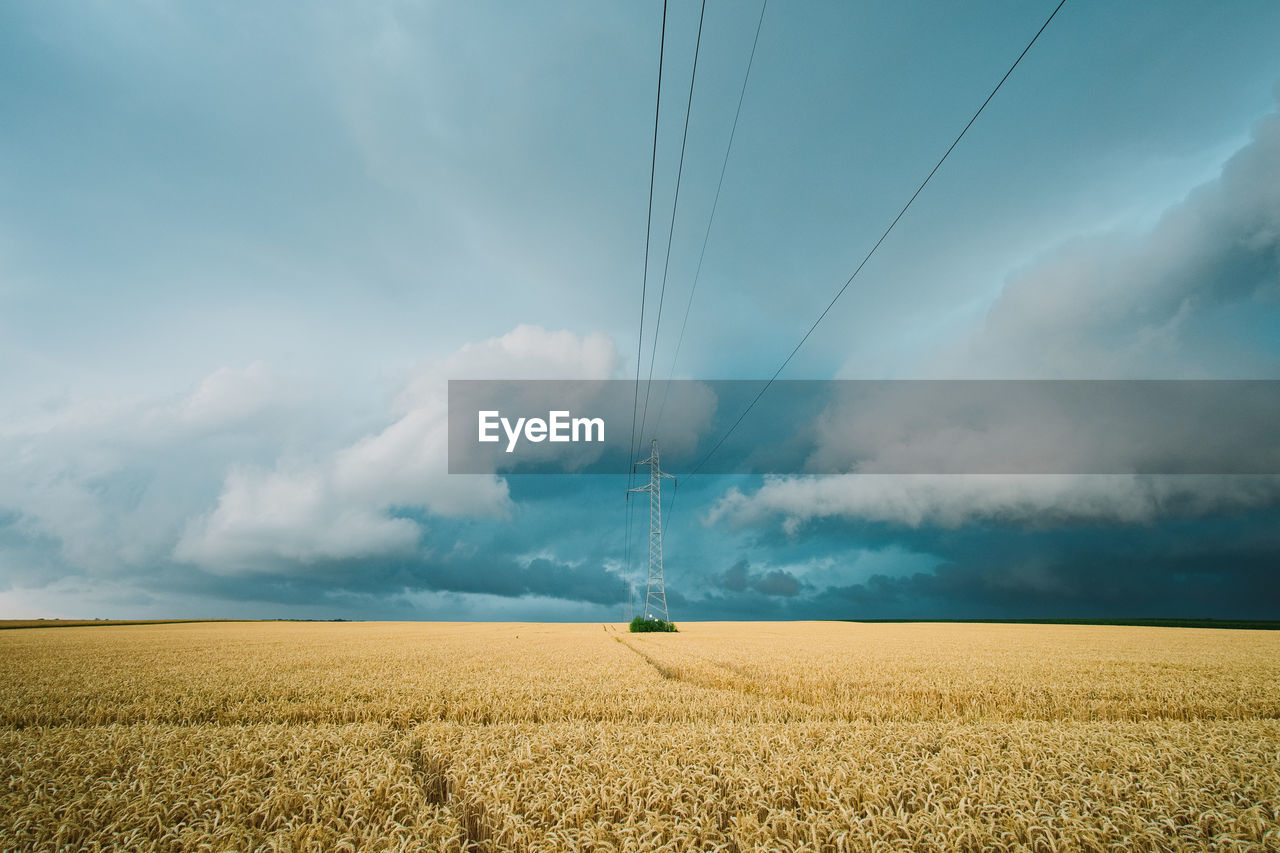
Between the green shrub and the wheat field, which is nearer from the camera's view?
the wheat field

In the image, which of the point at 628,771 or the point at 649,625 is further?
the point at 649,625

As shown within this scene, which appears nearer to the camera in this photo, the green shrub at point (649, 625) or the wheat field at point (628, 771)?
the wheat field at point (628, 771)

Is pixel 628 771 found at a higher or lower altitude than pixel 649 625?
higher

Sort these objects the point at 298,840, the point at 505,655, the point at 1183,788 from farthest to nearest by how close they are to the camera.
A: the point at 505,655 → the point at 1183,788 → the point at 298,840

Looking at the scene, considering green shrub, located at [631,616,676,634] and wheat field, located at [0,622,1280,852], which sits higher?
wheat field, located at [0,622,1280,852]

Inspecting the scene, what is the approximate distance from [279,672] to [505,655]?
7.81 m

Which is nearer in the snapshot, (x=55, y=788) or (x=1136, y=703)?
(x=55, y=788)

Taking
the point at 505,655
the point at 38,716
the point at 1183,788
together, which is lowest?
the point at 505,655

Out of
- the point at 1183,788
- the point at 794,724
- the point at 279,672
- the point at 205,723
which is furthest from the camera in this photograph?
the point at 279,672

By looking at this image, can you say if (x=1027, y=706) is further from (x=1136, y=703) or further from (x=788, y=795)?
(x=788, y=795)

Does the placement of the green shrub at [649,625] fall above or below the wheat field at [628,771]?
below

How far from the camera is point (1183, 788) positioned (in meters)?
5.84

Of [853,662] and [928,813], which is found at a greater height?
[928,813]

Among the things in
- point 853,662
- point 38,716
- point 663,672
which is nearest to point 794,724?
point 663,672
